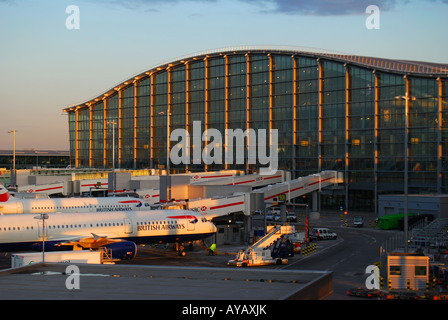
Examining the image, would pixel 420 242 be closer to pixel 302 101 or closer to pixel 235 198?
pixel 235 198

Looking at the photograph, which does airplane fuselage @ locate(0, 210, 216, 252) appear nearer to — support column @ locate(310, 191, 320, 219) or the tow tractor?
the tow tractor

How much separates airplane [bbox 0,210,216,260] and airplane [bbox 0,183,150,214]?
63.1 ft

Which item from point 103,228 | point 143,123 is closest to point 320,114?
point 143,123

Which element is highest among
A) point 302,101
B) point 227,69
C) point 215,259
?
point 227,69

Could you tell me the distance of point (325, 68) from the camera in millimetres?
108000

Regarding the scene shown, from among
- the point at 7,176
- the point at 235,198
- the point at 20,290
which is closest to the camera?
the point at 20,290

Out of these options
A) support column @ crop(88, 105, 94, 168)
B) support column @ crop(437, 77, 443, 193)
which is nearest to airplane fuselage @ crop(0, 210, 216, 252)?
support column @ crop(437, 77, 443, 193)

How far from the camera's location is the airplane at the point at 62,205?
218 ft

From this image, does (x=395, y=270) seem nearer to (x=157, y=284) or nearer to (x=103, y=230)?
(x=157, y=284)

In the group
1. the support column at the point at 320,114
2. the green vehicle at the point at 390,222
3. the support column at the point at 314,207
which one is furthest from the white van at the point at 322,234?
the support column at the point at 320,114

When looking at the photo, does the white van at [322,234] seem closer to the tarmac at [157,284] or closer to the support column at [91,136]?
the tarmac at [157,284]

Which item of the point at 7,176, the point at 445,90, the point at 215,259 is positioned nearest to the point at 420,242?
the point at 215,259

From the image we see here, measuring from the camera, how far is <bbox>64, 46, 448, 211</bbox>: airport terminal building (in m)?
95.9
